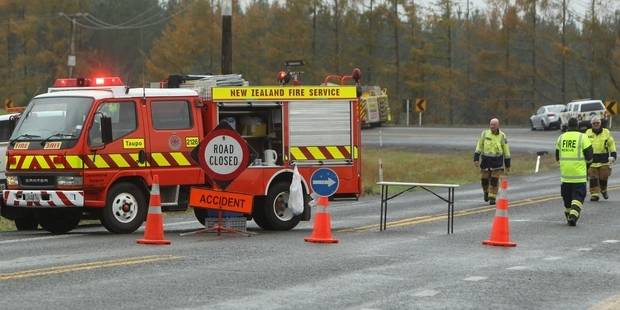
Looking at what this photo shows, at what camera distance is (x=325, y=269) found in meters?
11.7

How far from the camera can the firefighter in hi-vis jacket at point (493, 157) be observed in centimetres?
2250

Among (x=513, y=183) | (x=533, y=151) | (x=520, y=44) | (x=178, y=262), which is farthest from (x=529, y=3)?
(x=178, y=262)

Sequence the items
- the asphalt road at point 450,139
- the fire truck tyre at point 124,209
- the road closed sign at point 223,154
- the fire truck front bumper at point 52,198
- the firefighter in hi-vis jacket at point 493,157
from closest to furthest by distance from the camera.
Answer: the road closed sign at point 223,154
the fire truck front bumper at point 52,198
the fire truck tyre at point 124,209
the firefighter in hi-vis jacket at point 493,157
the asphalt road at point 450,139

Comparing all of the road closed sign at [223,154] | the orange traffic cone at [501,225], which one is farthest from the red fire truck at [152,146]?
the orange traffic cone at [501,225]

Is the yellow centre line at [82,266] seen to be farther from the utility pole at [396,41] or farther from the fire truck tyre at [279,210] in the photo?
the utility pole at [396,41]

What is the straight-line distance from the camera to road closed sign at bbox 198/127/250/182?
1530cm

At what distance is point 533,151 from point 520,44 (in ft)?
136

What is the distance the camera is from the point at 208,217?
52.9 feet

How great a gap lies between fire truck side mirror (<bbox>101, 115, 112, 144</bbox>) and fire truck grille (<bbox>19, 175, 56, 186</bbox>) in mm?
911

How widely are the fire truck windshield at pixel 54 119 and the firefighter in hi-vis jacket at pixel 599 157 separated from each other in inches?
463

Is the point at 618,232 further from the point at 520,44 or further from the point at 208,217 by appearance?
the point at 520,44

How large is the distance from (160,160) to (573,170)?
673 centimetres

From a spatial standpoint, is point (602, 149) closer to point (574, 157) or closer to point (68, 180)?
point (574, 157)

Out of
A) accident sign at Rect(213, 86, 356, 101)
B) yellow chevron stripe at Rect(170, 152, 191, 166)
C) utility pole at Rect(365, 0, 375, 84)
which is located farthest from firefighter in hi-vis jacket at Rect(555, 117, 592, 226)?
utility pole at Rect(365, 0, 375, 84)
